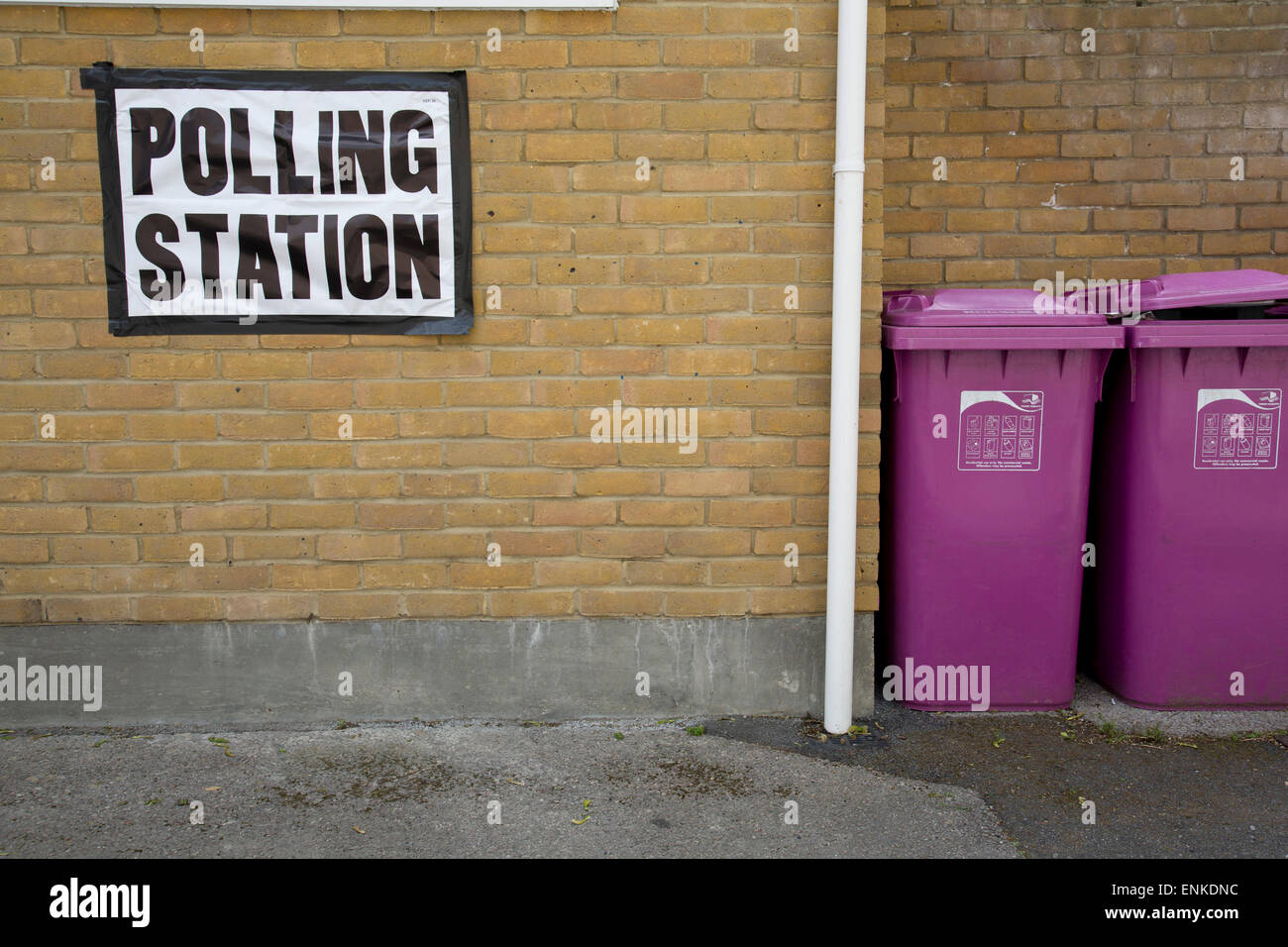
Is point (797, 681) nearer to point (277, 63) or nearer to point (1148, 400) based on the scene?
point (1148, 400)

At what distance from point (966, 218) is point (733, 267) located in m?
1.56

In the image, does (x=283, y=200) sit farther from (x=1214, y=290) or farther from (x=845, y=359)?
(x=1214, y=290)

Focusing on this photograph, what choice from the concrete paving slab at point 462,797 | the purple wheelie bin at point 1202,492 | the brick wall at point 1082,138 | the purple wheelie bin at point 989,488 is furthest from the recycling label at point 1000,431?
the concrete paving slab at point 462,797

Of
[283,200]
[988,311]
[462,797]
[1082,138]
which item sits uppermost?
[1082,138]

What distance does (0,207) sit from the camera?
12.2 ft

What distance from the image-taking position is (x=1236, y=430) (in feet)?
12.7

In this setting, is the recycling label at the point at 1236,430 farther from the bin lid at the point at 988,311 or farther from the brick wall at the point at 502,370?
the brick wall at the point at 502,370

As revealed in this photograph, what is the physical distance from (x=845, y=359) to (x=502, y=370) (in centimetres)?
129

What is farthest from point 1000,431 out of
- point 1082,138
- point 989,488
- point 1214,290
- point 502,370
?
point 502,370

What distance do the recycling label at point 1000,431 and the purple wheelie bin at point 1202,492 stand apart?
0.42 m

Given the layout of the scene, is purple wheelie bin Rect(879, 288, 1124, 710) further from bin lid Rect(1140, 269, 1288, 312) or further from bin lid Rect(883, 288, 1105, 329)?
bin lid Rect(1140, 269, 1288, 312)

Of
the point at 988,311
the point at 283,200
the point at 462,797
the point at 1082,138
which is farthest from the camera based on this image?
the point at 1082,138

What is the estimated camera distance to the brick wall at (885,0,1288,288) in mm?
4676

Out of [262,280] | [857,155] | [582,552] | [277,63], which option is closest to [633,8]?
[857,155]
